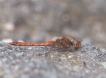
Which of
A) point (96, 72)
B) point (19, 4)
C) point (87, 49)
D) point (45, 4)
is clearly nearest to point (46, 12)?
point (45, 4)

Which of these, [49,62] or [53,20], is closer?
[49,62]

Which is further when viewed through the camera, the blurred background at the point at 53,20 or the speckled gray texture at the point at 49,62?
the blurred background at the point at 53,20

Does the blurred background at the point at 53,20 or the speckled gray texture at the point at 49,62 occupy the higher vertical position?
the blurred background at the point at 53,20

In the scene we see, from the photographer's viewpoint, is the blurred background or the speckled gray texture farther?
the blurred background

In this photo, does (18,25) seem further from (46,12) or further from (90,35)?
(90,35)

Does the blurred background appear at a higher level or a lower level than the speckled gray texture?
higher
